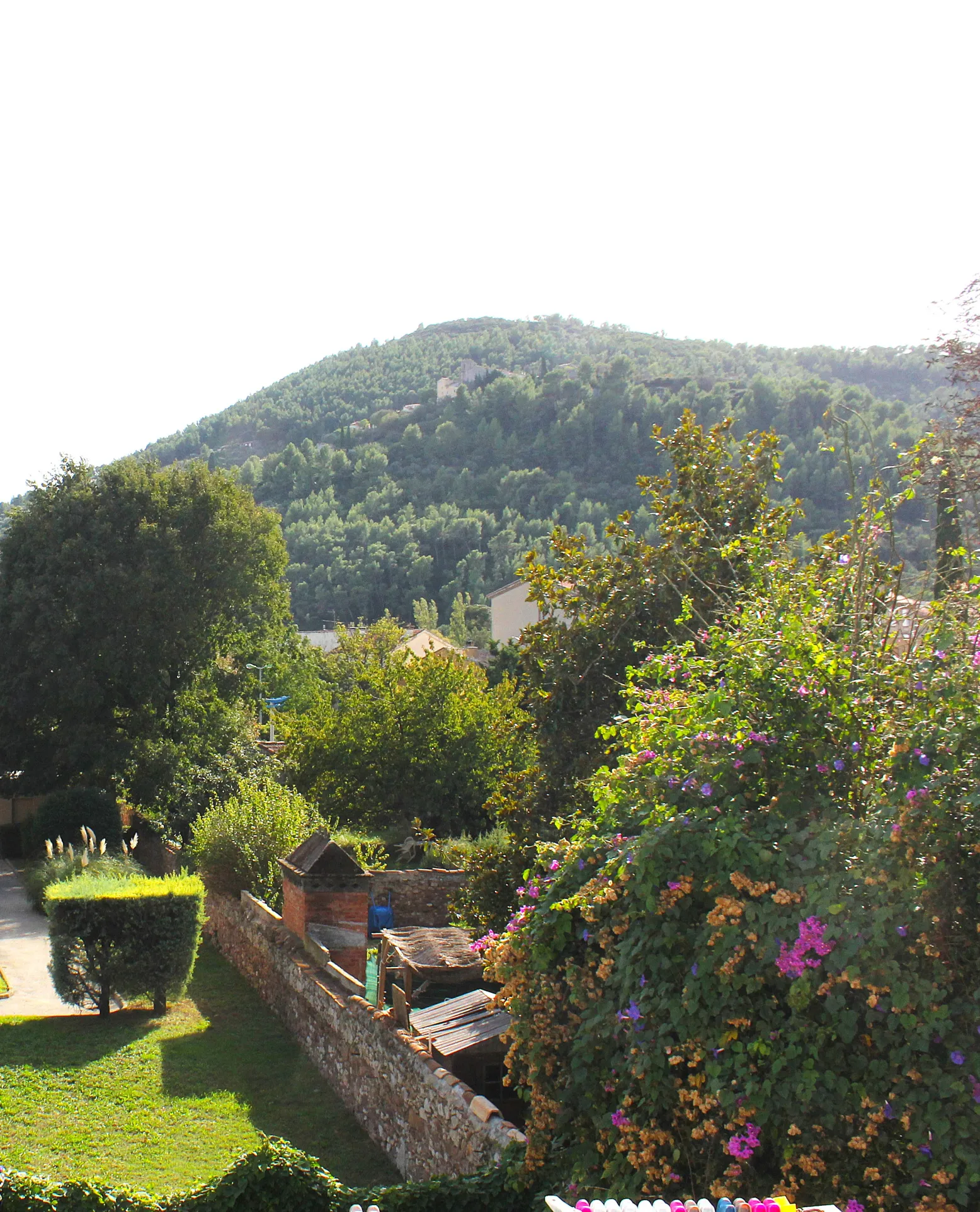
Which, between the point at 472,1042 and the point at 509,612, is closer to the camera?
the point at 472,1042

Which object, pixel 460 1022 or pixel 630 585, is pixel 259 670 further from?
pixel 460 1022

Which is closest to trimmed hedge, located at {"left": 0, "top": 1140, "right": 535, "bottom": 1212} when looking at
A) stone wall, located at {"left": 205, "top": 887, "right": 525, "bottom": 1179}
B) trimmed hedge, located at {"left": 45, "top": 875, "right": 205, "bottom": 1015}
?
stone wall, located at {"left": 205, "top": 887, "right": 525, "bottom": 1179}

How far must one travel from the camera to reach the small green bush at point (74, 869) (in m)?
16.6

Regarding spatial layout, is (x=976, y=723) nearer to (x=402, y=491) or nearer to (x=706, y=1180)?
(x=706, y=1180)

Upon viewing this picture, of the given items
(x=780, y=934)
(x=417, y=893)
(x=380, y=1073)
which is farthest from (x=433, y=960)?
(x=417, y=893)

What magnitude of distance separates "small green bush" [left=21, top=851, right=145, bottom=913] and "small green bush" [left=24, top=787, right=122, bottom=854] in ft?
18.1

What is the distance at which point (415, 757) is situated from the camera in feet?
70.7

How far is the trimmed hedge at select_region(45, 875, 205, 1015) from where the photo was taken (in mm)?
12125

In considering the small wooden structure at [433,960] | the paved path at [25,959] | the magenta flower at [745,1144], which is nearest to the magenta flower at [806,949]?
the magenta flower at [745,1144]

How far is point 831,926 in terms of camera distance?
4.46 m

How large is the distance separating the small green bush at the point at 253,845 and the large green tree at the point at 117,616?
8852 millimetres

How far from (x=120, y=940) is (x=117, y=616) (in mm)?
14874

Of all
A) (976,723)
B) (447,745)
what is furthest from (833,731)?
(447,745)

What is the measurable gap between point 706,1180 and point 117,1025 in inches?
363
